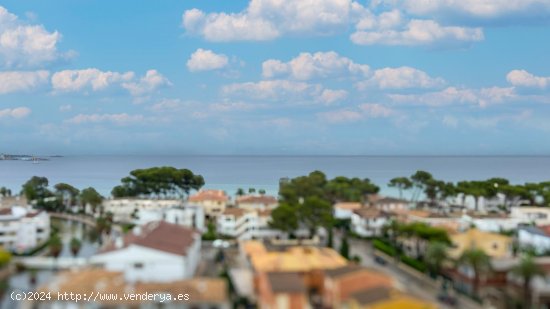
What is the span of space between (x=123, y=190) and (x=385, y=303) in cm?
5878

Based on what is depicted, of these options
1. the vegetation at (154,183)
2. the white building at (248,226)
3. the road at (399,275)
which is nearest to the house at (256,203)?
the white building at (248,226)

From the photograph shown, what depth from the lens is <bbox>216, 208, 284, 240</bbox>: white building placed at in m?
53.8

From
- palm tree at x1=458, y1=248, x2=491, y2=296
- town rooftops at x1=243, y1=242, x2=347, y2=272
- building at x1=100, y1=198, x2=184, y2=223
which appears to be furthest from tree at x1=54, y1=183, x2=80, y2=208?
palm tree at x1=458, y1=248, x2=491, y2=296

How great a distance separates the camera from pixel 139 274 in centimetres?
3572

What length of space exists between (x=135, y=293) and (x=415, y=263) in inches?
853

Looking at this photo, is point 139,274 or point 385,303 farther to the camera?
point 139,274

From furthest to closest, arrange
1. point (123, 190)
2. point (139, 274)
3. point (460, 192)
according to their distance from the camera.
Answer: point (123, 190)
point (460, 192)
point (139, 274)

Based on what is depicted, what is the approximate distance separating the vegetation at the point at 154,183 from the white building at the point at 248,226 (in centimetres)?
2465

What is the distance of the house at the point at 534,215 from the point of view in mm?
57925

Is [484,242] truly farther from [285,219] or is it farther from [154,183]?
[154,183]

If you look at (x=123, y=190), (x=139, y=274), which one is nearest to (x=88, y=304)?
(x=139, y=274)

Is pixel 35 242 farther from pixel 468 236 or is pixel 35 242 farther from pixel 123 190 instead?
pixel 468 236

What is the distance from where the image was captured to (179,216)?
55.5 metres

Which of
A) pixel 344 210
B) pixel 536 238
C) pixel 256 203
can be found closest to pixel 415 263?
pixel 536 238
